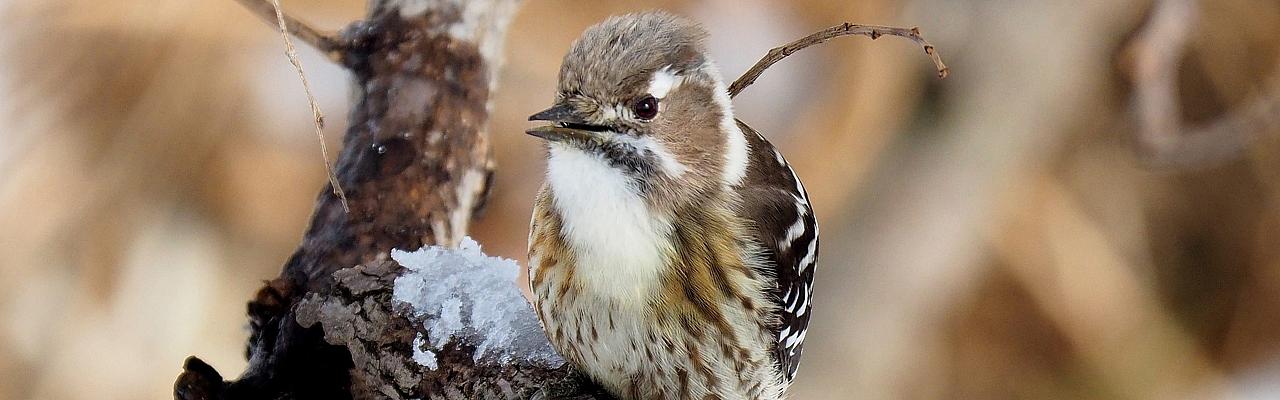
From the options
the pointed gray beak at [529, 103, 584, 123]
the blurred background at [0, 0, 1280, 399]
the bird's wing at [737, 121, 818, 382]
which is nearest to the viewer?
the pointed gray beak at [529, 103, 584, 123]

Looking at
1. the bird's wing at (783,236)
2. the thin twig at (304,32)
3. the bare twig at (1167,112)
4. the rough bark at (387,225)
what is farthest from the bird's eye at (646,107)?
the bare twig at (1167,112)

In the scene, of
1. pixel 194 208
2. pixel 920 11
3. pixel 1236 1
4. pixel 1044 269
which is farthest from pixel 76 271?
pixel 1236 1

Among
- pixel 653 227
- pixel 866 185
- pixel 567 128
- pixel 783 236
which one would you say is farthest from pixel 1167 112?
pixel 567 128

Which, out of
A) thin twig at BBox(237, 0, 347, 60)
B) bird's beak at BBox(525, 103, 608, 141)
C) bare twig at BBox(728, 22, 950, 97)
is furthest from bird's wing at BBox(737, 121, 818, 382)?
thin twig at BBox(237, 0, 347, 60)

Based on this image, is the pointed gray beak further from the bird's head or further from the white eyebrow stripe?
the white eyebrow stripe

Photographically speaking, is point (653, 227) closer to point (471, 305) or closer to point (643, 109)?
point (643, 109)

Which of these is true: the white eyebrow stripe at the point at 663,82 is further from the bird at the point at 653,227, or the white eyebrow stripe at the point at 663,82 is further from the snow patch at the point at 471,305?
the snow patch at the point at 471,305

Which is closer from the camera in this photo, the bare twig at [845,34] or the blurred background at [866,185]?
the bare twig at [845,34]

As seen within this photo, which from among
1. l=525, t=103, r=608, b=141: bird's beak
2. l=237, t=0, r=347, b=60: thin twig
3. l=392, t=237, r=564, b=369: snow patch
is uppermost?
l=237, t=0, r=347, b=60: thin twig
